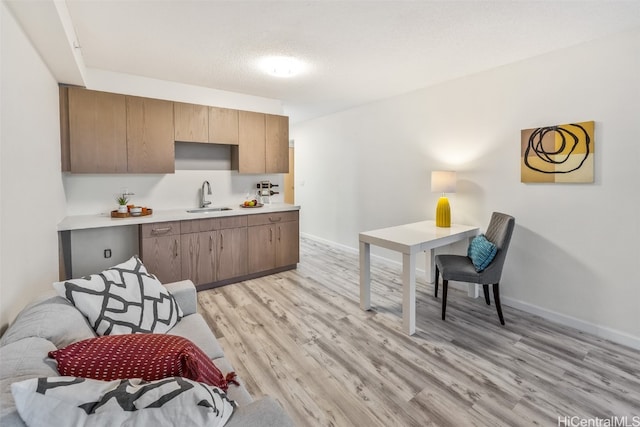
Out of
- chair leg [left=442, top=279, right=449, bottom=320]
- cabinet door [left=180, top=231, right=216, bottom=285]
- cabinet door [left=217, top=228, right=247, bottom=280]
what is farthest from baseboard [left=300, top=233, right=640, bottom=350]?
cabinet door [left=180, top=231, right=216, bottom=285]

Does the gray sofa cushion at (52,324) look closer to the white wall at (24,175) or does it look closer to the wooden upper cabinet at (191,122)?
the white wall at (24,175)

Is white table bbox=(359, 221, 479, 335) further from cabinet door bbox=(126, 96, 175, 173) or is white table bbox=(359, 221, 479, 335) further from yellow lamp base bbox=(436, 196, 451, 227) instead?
cabinet door bbox=(126, 96, 175, 173)

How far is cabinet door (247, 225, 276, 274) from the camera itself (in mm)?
3902

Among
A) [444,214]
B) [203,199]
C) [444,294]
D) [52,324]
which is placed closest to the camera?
[52,324]

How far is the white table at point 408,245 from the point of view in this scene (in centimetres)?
262

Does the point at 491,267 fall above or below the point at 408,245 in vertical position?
below

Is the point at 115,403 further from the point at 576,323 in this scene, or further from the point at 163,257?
the point at 576,323

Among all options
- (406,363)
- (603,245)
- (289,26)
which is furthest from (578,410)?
(289,26)

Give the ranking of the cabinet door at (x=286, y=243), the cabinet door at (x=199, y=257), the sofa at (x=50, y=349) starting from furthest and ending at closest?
the cabinet door at (x=286, y=243), the cabinet door at (x=199, y=257), the sofa at (x=50, y=349)

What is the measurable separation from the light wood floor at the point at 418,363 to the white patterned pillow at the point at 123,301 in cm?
74

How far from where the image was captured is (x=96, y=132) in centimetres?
314

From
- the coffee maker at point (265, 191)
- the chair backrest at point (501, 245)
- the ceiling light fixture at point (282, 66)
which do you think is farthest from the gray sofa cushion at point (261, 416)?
the coffee maker at point (265, 191)

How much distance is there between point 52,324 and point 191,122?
292cm

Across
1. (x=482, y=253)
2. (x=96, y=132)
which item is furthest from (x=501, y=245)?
(x=96, y=132)
